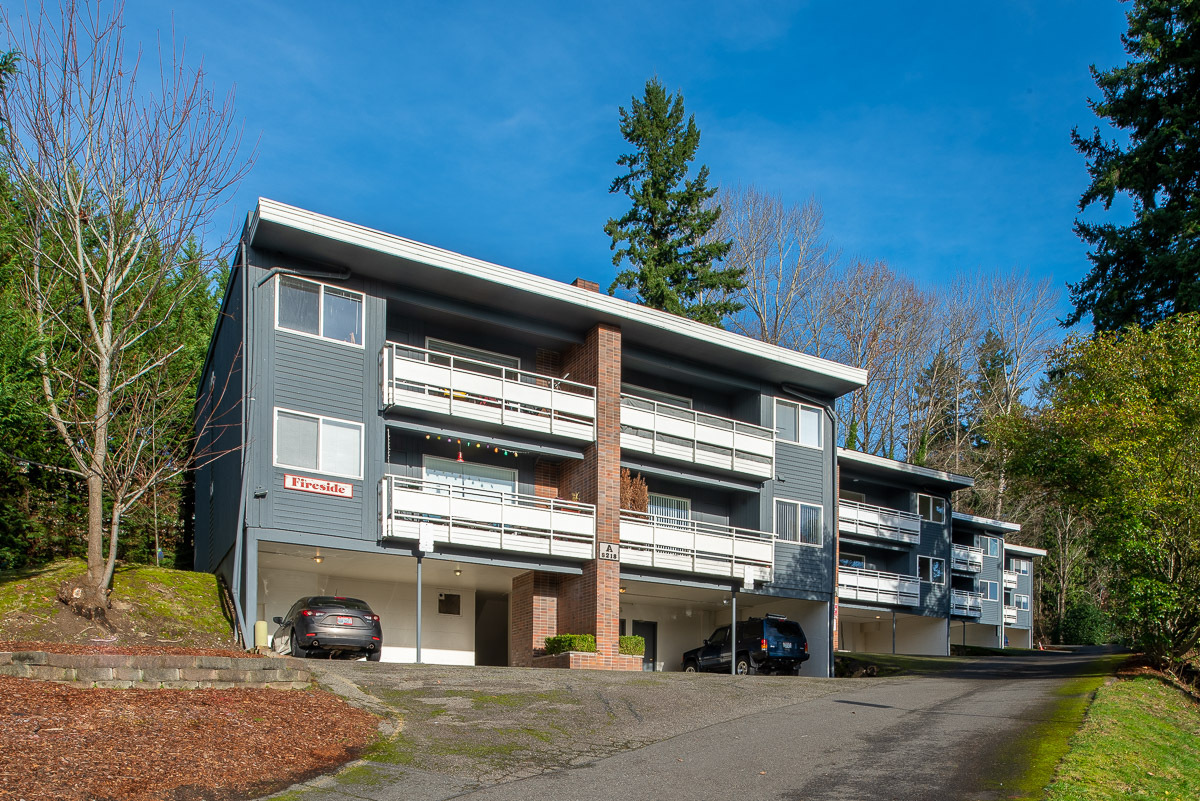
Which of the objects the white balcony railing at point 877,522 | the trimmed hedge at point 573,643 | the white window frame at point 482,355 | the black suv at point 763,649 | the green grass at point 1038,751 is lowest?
the black suv at point 763,649

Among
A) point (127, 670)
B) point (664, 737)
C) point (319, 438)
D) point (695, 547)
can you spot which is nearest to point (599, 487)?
point (695, 547)

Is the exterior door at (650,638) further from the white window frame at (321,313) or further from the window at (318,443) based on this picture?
the white window frame at (321,313)

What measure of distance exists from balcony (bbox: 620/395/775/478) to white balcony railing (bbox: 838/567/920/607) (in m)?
8.91

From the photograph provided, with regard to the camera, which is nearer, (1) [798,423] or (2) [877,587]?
(1) [798,423]

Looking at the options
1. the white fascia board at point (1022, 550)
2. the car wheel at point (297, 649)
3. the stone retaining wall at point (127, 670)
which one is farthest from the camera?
the white fascia board at point (1022, 550)

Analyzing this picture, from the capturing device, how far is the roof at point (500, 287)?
74.2ft

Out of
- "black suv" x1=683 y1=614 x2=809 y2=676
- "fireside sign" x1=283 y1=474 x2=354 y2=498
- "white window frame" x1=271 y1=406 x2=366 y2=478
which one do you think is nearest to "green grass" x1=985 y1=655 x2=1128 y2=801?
"black suv" x1=683 y1=614 x2=809 y2=676

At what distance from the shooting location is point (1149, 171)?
1262 inches

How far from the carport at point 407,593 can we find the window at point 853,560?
53.3ft

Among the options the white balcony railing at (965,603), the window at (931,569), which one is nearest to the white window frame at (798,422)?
the window at (931,569)

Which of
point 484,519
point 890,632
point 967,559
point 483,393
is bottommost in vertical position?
point 890,632

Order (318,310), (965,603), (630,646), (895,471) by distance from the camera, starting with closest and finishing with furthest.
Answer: (318,310)
(630,646)
(895,471)
(965,603)

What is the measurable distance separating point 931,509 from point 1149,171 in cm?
1630

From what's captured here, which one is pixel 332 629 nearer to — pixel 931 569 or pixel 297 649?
pixel 297 649
